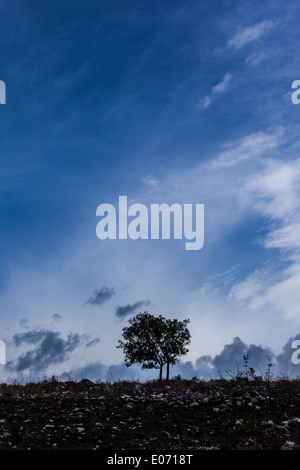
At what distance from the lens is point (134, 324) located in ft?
136

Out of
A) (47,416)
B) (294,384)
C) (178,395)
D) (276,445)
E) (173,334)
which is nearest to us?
(276,445)

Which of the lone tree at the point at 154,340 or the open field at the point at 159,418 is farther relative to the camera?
the lone tree at the point at 154,340

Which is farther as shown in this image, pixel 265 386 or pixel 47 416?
pixel 265 386

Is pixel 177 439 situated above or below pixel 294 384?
below

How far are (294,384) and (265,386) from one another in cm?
186

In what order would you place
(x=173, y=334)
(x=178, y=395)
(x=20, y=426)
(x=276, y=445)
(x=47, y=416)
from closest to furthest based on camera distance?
1. (x=276, y=445)
2. (x=20, y=426)
3. (x=47, y=416)
4. (x=178, y=395)
5. (x=173, y=334)

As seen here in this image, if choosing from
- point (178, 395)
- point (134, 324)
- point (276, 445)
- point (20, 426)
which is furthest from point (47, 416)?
point (134, 324)

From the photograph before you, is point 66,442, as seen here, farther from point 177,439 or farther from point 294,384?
point 294,384

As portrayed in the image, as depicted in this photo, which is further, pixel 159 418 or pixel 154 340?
pixel 154 340

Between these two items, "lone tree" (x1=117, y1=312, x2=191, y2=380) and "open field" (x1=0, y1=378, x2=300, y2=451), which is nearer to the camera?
"open field" (x1=0, y1=378, x2=300, y2=451)
